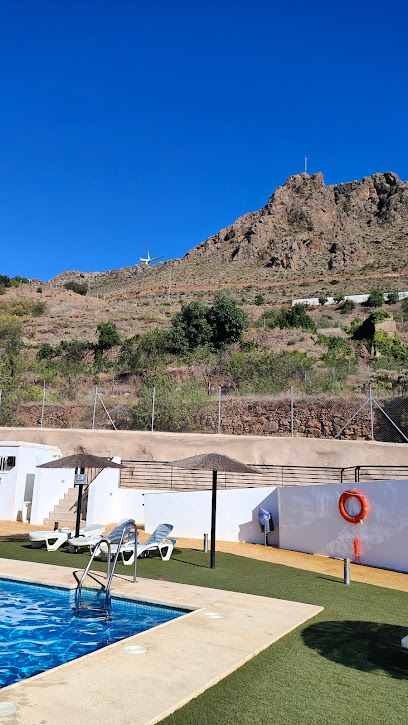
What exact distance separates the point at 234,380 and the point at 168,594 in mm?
22907

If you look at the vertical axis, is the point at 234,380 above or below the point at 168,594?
above

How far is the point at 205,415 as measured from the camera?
26.0m

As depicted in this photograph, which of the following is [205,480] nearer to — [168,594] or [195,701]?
[168,594]

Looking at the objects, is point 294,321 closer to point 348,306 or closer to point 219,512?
point 348,306

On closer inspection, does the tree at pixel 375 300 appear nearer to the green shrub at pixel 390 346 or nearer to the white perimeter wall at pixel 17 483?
the green shrub at pixel 390 346

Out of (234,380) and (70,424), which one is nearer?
(70,424)

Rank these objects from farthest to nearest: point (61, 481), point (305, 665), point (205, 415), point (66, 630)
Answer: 1. point (205, 415)
2. point (61, 481)
3. point (66, 630)
4. point (305, 665)

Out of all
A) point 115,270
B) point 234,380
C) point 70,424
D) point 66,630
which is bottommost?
point 66,630

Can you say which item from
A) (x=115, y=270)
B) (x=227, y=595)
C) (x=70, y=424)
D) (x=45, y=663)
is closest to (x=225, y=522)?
(x=227, y=595)

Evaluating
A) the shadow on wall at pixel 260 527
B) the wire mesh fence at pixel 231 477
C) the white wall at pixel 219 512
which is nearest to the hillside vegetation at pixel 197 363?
the wire mesh fence at pixel 231 477

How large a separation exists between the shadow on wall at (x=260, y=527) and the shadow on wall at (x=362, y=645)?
8.33 meters

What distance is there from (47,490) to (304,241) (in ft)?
268

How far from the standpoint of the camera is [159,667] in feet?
16.9

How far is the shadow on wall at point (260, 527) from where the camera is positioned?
15578 mm
